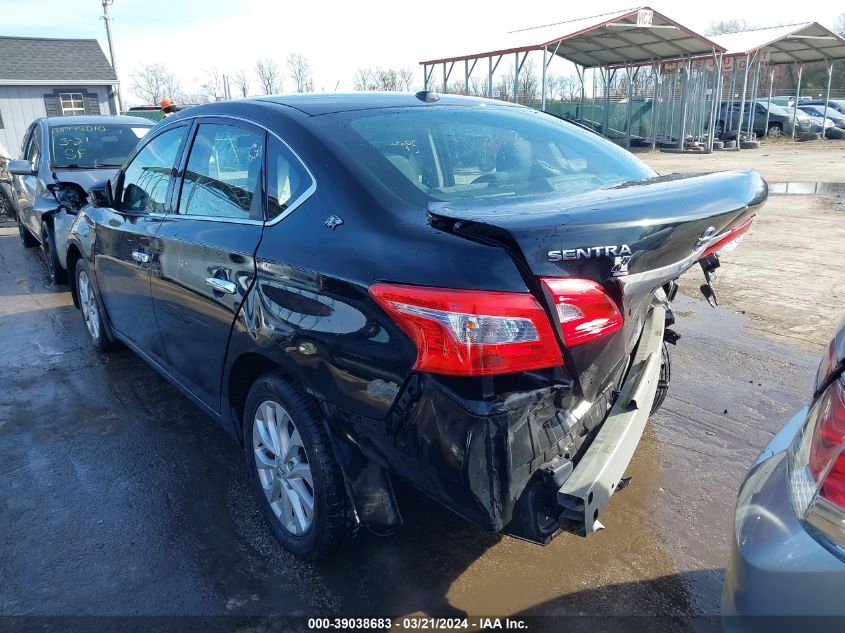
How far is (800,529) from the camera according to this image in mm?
1460

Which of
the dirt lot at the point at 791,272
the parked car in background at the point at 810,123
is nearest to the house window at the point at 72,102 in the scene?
the dirt lot at the point at 791,272

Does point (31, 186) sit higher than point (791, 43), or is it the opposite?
point (791, 43)

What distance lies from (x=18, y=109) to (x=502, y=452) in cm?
3135

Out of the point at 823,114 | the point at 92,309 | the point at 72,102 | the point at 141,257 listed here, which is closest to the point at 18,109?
the point at 72,102

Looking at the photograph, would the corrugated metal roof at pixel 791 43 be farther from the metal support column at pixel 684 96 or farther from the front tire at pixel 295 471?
the front tire at pixel 295 471

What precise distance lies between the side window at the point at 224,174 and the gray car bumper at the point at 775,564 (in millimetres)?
2024

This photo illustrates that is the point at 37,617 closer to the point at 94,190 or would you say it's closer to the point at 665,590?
the point at 665,590

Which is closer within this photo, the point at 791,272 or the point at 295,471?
the point at 295,471

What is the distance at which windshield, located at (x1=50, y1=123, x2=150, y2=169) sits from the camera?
809 centimetres

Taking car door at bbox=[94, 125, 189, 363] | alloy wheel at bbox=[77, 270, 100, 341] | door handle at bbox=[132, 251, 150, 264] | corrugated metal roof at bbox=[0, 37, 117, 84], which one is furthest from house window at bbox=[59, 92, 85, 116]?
door handle at bbox=[132, 251, 150, 264]

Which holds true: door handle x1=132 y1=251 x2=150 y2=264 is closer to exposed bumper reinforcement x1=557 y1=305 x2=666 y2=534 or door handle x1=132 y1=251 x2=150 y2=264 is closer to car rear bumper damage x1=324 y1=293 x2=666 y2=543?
car rear bumper damage x1=324 y1=293 x2=666 y2=543

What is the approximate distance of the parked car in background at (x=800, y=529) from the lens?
1367 mm

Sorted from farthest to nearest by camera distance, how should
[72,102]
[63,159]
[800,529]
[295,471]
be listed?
1. [72,102]
2. [63,159]
3. [295,471]
4. [800,529]

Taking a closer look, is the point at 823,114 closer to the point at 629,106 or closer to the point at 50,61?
the point at 629,106
